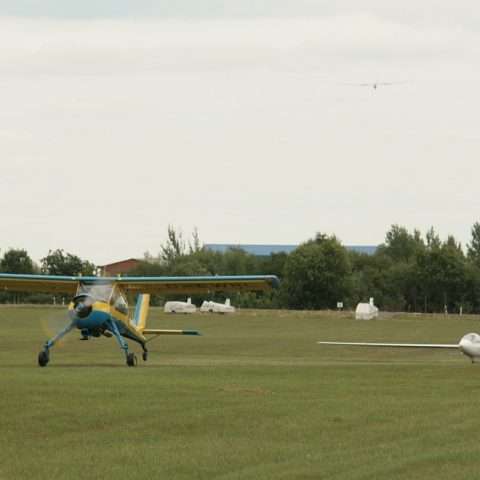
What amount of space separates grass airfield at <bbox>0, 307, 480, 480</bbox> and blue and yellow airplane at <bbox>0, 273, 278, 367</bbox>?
0.92m

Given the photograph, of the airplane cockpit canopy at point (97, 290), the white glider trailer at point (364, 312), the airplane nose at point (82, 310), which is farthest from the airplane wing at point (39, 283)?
the white glider trailer at point (364, 312)

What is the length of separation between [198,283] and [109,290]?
2.59m

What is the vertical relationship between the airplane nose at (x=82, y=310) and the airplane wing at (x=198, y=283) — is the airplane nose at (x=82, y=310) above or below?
below

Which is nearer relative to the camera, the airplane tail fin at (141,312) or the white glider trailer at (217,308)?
the airplane tail fin at (141,312)

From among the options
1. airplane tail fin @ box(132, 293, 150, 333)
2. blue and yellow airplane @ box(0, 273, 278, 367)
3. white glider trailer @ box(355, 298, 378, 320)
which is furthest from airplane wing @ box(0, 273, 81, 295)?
white glider trailer @ box(355, 298, 378, 320)

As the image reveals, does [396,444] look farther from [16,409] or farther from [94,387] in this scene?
[94,387]

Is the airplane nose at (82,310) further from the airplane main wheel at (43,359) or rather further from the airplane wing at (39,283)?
the airplane wing at (39,283)

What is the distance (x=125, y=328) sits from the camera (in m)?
38.3

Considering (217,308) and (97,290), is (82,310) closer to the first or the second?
(97,290)

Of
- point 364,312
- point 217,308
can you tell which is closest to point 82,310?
point 364,312

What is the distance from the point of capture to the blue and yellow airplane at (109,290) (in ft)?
117

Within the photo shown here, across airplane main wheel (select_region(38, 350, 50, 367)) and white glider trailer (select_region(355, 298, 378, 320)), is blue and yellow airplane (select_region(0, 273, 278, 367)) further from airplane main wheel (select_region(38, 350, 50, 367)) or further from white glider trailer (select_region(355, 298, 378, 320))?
white glider trailer (select_region(355, 298, 378, 320))

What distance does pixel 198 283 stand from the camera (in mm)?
38094

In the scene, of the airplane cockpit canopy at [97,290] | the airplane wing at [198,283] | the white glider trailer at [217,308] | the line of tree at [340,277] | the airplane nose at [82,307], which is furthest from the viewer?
the line of tree at [340,277]
